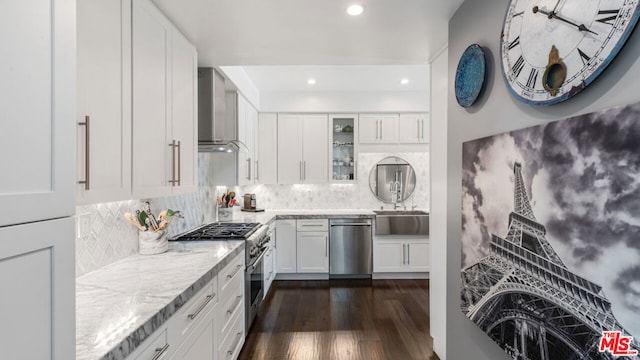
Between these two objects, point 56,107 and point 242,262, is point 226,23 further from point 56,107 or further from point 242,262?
point 242,262

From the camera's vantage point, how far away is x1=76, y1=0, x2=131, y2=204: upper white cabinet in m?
1.22

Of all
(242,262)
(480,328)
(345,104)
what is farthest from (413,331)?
(345,104)

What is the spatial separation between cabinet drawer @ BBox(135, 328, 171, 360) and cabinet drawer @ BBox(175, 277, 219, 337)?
0.11 meters

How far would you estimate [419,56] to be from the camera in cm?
254

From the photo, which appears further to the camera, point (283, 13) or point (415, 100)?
point (415, 100)

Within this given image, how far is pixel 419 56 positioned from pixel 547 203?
6.13ft

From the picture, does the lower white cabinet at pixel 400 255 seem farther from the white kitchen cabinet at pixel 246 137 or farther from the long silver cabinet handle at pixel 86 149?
the long silver cabinet handle at pixel 86 149

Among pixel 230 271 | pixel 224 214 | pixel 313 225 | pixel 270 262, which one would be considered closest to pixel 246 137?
pixel 224 214

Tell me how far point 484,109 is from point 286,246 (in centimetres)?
326

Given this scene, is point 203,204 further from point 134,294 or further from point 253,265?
point 134,294

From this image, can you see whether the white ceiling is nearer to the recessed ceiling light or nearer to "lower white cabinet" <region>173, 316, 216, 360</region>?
the recessed ceiling light

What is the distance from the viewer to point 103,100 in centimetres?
135

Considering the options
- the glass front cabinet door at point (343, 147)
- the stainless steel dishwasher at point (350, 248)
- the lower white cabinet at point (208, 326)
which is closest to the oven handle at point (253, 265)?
the lower white cabinet at point (208, 326)

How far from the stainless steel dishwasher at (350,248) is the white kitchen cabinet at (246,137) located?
132 centimetres
